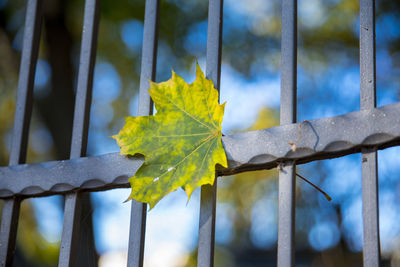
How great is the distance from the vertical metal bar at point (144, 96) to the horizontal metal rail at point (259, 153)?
6cm

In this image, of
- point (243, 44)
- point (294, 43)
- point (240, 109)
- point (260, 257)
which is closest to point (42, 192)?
point (294, 43)

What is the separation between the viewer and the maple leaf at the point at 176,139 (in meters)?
0.61

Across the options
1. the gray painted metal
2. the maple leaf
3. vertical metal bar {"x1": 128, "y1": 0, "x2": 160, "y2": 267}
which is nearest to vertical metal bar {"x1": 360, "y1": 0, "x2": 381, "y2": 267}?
the gray painted metal

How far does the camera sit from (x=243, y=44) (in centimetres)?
236

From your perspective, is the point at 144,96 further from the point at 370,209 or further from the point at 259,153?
the point at 370,209

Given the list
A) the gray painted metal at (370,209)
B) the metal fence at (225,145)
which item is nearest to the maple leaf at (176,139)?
the metal fence at (225,145)

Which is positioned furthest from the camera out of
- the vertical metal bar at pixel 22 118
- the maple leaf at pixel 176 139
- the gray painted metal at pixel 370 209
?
the vertical metal bar at pixel 22 118

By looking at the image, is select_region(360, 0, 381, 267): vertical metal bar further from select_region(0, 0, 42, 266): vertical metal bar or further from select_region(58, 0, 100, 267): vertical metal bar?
select_region(0, 0, 42, 266): vertical metal bar

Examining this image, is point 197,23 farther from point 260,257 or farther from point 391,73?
point 260,257

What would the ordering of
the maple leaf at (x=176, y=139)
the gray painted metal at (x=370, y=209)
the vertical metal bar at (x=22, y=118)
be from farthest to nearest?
1. the vertical metal bar at (x=22, y=118)
2. the maple leaf at (x=176, y=139)
3. the gray painted metal at (x=370, y=209)

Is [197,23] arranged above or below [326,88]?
above

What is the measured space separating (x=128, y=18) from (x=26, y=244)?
1.34m

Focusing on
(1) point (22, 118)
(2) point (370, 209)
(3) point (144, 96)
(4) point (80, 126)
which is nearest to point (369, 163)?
(2) point (370, 209)

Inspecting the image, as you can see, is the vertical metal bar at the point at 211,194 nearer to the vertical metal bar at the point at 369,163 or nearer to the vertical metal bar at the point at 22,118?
the vertical metal bar at the point at 369,163
